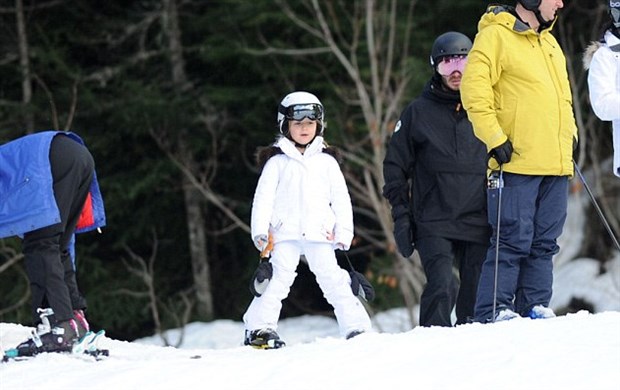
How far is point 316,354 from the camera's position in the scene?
18.8ft

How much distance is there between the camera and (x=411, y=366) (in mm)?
5266

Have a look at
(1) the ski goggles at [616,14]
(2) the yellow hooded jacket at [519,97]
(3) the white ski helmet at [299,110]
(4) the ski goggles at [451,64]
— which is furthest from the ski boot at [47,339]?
(1) the ski goggles at [616,14]

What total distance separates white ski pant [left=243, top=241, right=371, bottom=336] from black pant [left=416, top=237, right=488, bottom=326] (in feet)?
1.32

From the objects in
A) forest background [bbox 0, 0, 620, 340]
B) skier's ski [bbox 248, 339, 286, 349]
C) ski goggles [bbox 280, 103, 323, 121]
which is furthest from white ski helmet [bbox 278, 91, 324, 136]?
forest background [bbox 0, 0, 620, 340]

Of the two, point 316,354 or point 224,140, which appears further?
point 224,140

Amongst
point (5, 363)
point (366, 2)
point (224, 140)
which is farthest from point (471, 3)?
point (5, 363)

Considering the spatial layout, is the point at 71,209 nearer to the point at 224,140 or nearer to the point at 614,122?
the point at 614,122

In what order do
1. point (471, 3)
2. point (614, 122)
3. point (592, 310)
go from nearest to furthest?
1. point (614, 122)
2. point (592, 310)
3. point (471, 3)

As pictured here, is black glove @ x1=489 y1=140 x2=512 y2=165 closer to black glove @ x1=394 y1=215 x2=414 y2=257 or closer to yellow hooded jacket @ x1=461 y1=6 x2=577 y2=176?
yellow hooded jacket @ x1=461 y1=6 x2=577 y2=176

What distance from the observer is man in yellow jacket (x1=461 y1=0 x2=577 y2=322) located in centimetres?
678

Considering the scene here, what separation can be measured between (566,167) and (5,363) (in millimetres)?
3164

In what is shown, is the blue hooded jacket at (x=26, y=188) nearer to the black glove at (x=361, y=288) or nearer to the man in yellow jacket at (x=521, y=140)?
the black glove at (x=361, y=288)

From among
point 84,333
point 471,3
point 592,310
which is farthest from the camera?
point 471,3

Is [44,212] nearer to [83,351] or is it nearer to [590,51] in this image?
[83,351]
